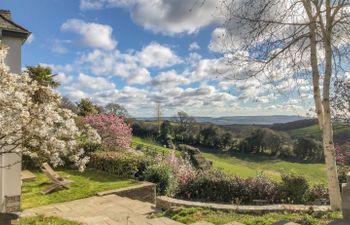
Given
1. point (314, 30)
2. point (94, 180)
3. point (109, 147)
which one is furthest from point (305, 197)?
point (109, 147)

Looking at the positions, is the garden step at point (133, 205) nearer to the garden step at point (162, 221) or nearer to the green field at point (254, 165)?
the garden step at point (162, 221)

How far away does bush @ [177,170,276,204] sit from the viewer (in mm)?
12703

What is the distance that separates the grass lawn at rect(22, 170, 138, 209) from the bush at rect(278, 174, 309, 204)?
560cm

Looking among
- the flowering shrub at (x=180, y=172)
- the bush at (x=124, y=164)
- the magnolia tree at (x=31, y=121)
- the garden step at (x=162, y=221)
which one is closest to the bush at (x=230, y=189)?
the flowering shrub at (x=180, y=172)

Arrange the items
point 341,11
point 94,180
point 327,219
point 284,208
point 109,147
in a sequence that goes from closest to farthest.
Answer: point 327,219, point 341,11, point 284,208, point 94,180, point 109,147

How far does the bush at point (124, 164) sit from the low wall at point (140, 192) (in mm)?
1419

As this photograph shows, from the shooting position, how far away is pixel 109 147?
22.3m

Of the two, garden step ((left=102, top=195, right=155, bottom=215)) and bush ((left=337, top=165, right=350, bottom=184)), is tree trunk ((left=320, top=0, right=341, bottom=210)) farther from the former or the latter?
bush ((left=337, top=165, right=350, bottom=184))

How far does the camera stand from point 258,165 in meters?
43.5

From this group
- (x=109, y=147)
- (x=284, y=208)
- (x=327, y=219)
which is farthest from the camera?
(x=109, y=147)

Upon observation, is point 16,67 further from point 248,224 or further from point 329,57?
point 329,57

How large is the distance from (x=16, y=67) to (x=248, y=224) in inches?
275

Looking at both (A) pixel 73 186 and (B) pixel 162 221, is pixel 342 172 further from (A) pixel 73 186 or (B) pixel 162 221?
(A) pixel 73 186

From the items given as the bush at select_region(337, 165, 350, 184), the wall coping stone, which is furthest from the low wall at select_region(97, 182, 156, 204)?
the bush at select_region(337, 165, 350, 184)
